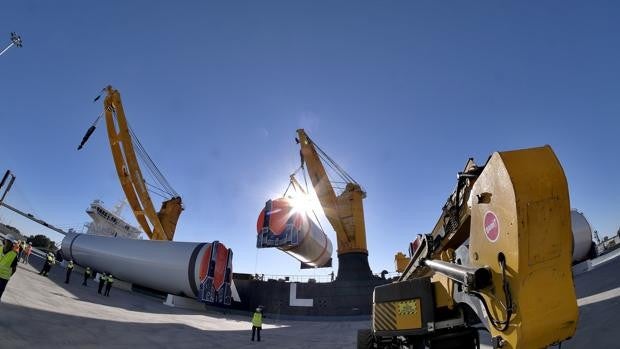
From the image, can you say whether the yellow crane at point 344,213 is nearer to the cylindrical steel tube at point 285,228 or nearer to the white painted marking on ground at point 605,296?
the cylindrical steel tube at point 285,228

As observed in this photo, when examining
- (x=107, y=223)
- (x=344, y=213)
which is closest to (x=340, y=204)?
(x=344, y=213)

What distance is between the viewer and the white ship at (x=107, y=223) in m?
47.9

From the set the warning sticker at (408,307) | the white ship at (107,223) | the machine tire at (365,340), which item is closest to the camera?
the warning sticker at (408,307)

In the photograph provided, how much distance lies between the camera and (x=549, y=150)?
3.68 metres

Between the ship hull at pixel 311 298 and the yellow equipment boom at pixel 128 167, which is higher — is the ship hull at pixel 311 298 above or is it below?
below

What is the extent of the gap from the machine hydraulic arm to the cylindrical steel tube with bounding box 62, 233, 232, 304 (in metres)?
10.1

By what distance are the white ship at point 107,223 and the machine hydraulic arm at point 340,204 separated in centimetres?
3032

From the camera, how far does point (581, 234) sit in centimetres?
2653

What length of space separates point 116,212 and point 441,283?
5728cm

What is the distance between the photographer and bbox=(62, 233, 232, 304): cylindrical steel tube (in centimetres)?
2645

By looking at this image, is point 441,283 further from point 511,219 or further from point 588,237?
point 588,237

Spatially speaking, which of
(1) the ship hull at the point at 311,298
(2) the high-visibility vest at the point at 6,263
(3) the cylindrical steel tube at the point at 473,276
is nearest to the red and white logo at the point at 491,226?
(3) the cylindrical steel tube at the point at 473,276

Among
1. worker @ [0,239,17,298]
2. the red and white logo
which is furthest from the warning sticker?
worker @ [0,239,17,298]

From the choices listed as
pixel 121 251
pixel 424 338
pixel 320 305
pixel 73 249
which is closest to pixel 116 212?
pixel 73 249
